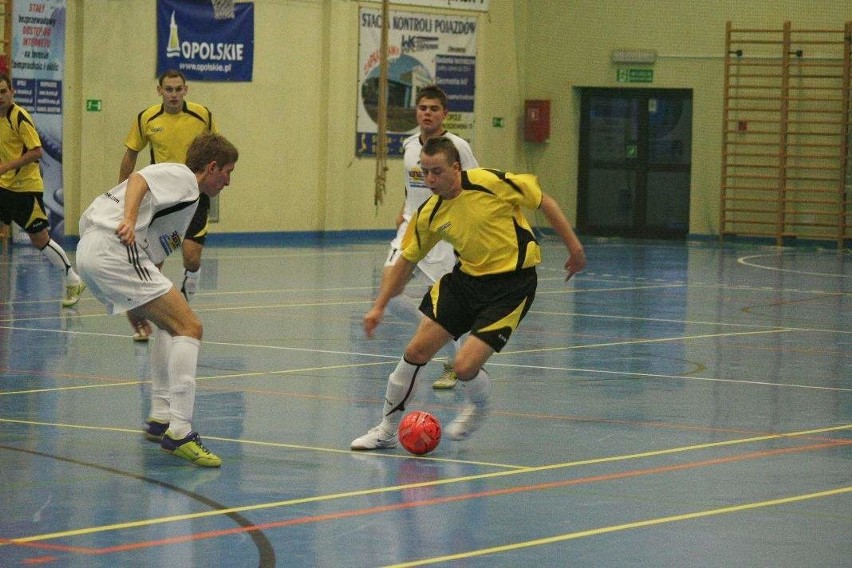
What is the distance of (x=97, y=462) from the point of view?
25.3 ft

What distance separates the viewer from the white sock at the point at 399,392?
8.18 meters

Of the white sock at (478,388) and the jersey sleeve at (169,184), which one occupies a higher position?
the jersey sleeve at (169,184)

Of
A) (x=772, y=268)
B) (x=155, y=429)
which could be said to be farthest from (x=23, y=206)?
(x=772, y=268)

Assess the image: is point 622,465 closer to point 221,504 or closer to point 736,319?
point 221,504

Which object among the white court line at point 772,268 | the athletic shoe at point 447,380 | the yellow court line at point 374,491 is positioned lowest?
the yellow court line at point 374,491

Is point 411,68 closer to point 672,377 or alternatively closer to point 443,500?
point 672,377

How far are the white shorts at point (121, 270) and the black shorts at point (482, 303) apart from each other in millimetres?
1451

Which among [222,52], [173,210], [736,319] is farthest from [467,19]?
[173,210]

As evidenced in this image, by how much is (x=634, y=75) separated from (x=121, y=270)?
2241 cm

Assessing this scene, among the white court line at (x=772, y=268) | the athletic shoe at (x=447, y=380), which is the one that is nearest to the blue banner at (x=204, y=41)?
Result: the white court line at (x=772, y=268)

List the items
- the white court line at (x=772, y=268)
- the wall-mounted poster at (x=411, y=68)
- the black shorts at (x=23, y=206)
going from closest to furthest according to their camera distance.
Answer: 1. the black shorts at (x=23, y=206)
2. the white court line at (x=772, y=268)
3. the wall-mounted poster at (x=411, y=68)

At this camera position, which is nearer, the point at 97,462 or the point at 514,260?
the point at 97,462

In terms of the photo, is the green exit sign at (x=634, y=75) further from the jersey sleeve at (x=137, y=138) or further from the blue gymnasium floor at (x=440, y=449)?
the jersey sleeve at (x=137, y=138)

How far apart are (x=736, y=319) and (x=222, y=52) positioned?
12.1 metres
